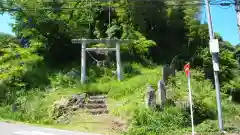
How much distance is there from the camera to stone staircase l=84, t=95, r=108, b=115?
14984 millimetres

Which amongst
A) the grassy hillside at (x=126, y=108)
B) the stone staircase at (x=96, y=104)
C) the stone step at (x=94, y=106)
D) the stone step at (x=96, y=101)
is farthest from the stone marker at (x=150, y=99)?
the stone step at (x=96, y=101)

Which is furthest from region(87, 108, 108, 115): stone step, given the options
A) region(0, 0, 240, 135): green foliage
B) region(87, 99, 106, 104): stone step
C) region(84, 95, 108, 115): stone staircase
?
region(87, 99, 106, 104): stone step

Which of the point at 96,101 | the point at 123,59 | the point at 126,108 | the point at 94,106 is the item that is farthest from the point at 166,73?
the point at 123,59

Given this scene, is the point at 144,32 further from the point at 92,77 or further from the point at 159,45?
the point at 92,77

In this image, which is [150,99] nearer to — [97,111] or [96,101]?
[97,111]

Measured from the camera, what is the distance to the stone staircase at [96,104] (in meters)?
15.0

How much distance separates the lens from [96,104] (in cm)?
1578

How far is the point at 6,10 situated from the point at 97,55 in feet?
25.1

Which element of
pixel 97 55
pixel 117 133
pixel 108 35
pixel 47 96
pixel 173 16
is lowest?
pixel 117 133

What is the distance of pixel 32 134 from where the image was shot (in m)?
10.2

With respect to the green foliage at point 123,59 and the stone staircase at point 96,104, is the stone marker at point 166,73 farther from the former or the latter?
the stone staircase at point 96,104

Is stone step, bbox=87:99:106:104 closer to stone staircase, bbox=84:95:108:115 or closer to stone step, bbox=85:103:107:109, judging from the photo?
stone staircase, bbox=84:95:108:115

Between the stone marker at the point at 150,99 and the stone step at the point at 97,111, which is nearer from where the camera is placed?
the stone marker at the point at 150,99

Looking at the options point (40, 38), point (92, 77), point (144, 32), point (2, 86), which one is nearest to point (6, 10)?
point (40, 38)
